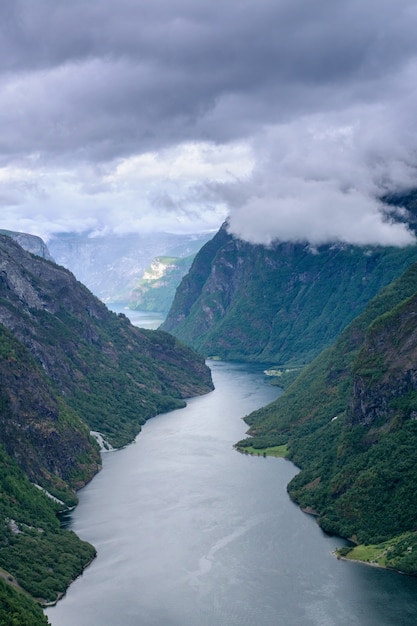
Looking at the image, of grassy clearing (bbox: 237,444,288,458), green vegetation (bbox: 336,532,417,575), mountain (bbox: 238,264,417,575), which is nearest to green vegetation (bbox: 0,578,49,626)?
green vegetation (bbox: 336,532,417,575)

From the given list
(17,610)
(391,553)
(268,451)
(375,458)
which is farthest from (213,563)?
(268,451)

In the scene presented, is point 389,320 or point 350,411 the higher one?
point 389,320

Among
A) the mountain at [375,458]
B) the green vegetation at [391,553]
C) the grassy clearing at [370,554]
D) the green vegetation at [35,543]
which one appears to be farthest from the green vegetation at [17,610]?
the mountain at [375,458]

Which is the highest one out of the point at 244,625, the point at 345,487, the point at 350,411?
the point at 350,411

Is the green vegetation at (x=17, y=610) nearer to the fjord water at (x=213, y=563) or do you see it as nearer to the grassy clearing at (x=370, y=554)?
the fjord water at (x=213, y=563)

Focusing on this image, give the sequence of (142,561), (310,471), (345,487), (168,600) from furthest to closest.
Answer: (310,471) → (345,487) → (142,561) → (168,600)

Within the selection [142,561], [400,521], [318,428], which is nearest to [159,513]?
[142,561]

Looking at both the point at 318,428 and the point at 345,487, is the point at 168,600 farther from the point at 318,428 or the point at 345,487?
the point at 318,428

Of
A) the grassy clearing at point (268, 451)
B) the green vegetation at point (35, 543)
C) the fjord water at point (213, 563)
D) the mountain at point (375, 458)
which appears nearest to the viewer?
the fjord water at point (213, 563)

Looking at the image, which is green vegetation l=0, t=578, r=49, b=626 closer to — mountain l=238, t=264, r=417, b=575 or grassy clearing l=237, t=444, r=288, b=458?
mountain l=238, t=264, r=417, b=575

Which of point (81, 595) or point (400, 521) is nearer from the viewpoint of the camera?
point (81, 595)
